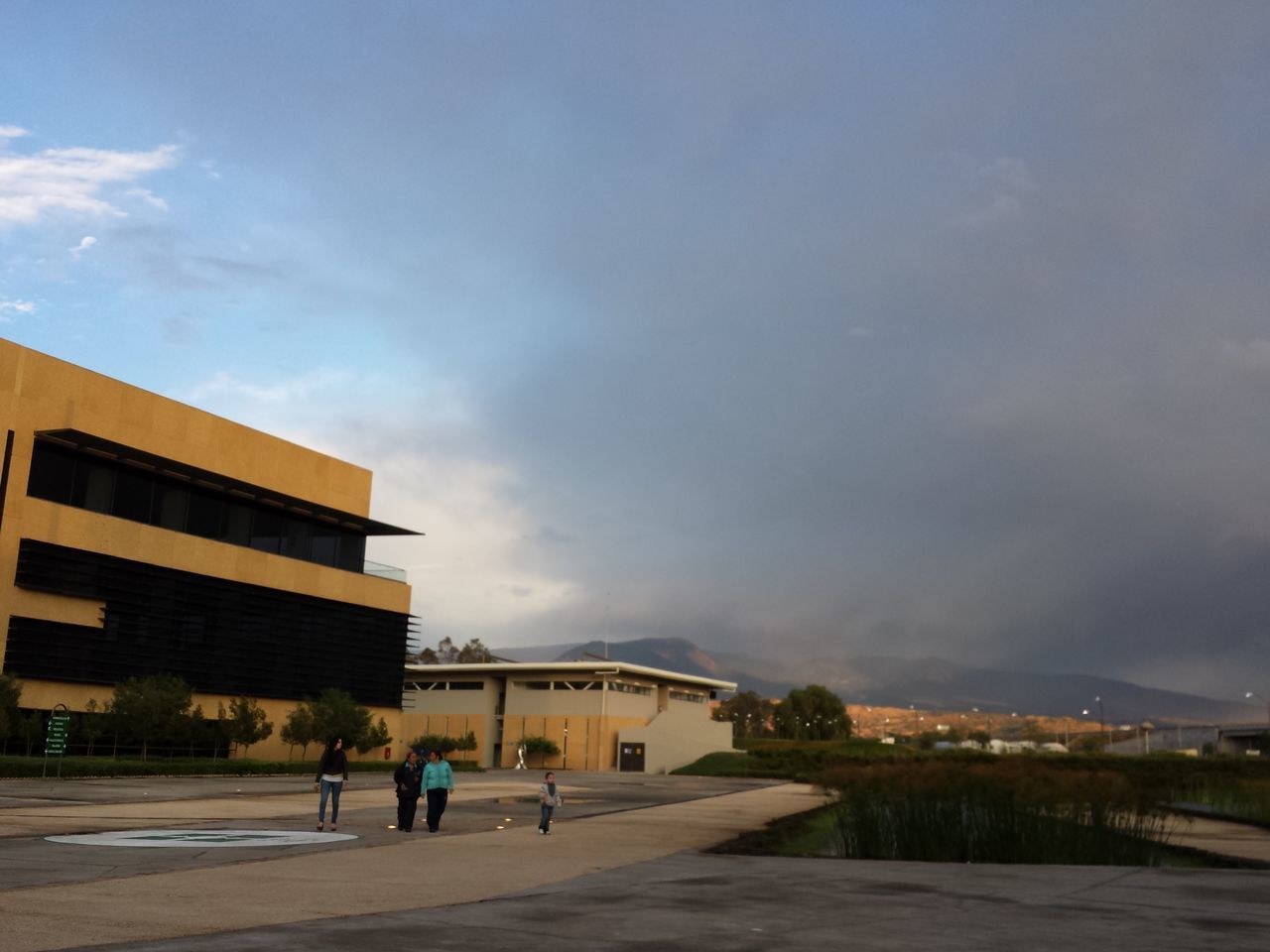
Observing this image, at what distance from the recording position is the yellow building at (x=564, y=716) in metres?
80.4

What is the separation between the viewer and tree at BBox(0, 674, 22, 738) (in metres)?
36.5

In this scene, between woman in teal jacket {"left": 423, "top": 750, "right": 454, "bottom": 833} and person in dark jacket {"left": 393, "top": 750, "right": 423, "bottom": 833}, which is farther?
woman in teal jacket {"left": 423, "top": 750, "right": 454, "bottom": 833}

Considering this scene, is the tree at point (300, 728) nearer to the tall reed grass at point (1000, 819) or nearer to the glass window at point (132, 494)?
the glass window at point (132, 494)

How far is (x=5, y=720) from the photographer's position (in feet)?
120

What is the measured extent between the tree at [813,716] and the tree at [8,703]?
99845 millimetres

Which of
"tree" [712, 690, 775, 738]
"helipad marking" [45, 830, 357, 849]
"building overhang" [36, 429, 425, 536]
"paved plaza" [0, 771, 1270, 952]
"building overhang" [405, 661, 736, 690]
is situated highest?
"building overhang" [36, 429, 425, 536]

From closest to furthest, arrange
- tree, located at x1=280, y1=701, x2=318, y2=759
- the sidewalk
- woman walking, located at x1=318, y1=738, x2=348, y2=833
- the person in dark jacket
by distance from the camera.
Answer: the sidewalk → woman walking, located at x1=318, y1=738, x2=348, y2=833 → the person in dark jacket → tree, located at x1=280, y1=701, x2=318, y2=759

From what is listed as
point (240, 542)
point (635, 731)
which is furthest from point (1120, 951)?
point (635, 731)

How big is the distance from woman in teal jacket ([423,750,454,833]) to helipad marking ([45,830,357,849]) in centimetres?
171

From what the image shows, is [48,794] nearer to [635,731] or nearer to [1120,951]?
[1120,951]

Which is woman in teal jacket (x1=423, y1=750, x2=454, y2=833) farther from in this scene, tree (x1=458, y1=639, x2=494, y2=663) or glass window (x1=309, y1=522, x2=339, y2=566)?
tree (x1=458, y1=639, x2=494, y2=663)

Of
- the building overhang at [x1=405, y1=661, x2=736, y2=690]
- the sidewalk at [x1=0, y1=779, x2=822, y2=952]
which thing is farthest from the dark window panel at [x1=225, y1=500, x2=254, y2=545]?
the building overhang at [x1=405, y1=661, x2=736, y2=690]

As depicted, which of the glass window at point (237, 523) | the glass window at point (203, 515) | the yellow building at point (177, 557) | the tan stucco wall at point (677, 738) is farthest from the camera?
the tan stucco wall at point (677, 738)

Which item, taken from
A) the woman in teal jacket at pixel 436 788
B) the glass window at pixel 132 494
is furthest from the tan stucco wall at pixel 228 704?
the woman in teal jacket at pixel 436 788
